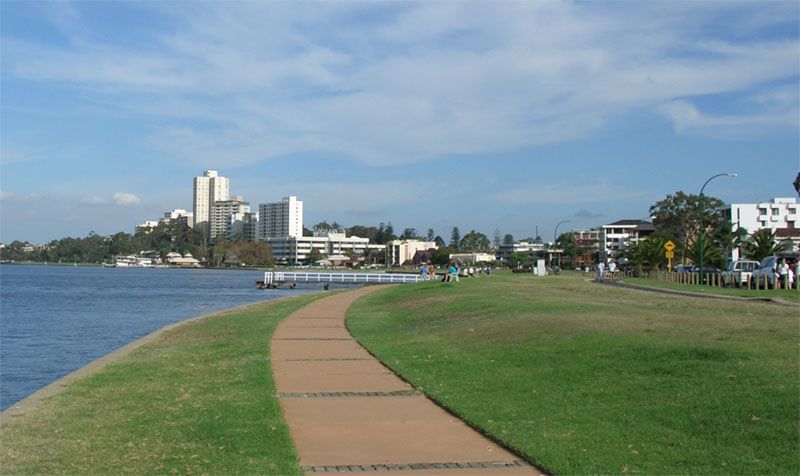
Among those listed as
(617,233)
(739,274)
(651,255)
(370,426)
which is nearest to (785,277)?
(739,274)

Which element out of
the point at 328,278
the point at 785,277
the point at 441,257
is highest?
the point at 441,257

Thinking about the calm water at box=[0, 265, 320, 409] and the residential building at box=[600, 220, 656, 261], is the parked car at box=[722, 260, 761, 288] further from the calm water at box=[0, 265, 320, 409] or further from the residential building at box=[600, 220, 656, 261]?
the residential building at box=[600, 220, 656, 261]

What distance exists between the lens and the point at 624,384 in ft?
36.9

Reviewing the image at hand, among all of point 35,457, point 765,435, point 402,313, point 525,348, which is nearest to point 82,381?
point 35,457

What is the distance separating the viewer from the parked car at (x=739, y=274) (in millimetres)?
45219

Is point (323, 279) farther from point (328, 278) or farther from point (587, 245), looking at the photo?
point (587, 245)

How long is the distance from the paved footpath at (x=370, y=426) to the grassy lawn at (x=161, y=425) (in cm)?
34

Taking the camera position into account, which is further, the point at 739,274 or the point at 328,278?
the point at 328,278

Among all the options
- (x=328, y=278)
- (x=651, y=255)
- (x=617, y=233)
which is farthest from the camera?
(x=617, y=233)

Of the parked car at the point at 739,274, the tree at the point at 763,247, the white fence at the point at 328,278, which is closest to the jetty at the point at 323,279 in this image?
the white fence at the point at 328,278

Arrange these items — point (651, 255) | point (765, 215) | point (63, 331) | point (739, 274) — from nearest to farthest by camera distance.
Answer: point (63, 331), point (739, 274), point (651, 255), point (765, 215)

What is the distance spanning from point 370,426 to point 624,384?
Result: 3652 millimetres

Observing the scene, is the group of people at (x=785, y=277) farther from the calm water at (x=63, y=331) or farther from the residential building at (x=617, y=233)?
the residential building at (x=617, y=233)

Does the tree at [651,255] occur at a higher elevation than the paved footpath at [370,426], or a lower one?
higher
